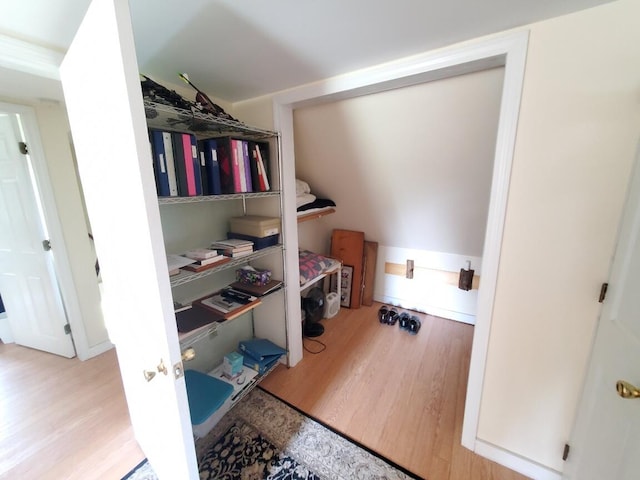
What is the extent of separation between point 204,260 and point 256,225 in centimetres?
42

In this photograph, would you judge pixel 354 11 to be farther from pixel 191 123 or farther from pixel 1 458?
pixel 1 458

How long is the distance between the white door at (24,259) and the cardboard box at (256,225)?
1.67m

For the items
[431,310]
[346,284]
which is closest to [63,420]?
[346,284]

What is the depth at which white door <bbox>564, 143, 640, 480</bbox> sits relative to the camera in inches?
28.7

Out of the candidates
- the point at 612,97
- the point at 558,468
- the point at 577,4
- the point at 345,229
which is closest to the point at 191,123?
the point at 577,4

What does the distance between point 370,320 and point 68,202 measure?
9.83 ft

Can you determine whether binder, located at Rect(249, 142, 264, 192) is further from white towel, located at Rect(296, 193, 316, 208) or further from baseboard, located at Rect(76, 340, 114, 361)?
baseboard, located at Rect(76, 340, 114, 361)

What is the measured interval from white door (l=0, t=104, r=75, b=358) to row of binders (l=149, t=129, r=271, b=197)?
1.66 metres

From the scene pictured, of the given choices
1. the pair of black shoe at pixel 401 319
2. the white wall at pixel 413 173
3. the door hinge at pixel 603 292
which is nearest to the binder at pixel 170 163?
the white wall at pixel 413 173

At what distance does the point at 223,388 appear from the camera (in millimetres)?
1535

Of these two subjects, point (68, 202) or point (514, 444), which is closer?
point (514, 444)

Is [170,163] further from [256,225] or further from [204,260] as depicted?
[256,225]

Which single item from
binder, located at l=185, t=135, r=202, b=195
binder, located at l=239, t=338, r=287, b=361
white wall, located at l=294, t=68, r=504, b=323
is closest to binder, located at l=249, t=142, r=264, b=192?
binder, located at l=185, t=135, r=202, b=195

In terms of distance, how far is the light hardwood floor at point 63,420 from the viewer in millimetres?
1379
